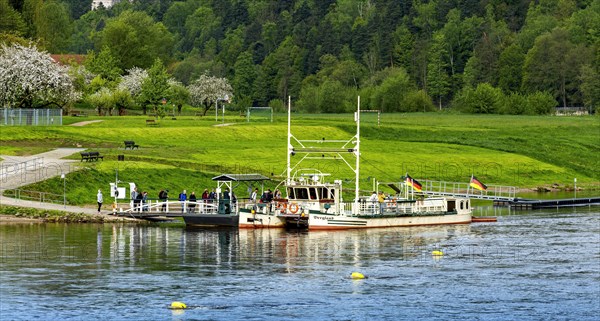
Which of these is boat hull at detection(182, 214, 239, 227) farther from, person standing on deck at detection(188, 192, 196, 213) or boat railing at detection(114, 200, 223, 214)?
person standing on deck at detection(188, 192, 196, 213)

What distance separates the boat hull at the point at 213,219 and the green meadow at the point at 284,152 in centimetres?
1098

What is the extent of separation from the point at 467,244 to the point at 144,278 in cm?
2718

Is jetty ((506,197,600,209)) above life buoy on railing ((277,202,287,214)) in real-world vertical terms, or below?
below

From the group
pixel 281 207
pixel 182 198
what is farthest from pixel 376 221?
pixel 182 198

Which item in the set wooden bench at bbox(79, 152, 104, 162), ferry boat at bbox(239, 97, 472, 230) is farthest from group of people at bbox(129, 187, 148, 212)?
wooden bench at bbox(79, 152, 104, 162)

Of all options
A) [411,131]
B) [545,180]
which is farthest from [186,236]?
[411,131]

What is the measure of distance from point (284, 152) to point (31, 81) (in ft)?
158

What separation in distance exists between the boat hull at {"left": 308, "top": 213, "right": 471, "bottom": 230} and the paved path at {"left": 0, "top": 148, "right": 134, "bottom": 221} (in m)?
15.8

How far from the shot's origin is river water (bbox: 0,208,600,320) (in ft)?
205

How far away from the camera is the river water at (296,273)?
6259 centimetres

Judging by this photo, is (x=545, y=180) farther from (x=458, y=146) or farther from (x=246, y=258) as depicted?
(x=246, y=258)

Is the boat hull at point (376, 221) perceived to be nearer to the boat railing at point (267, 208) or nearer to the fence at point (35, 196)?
the boat railing at point (267, 208)

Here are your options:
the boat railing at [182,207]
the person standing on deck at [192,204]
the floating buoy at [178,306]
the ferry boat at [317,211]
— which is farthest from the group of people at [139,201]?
the floating buoy at [178,306]

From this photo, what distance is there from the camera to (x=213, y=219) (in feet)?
322
